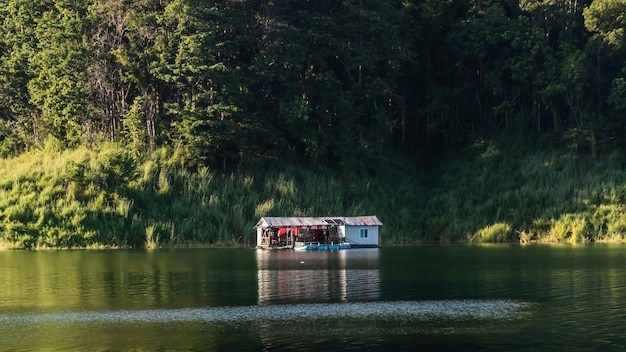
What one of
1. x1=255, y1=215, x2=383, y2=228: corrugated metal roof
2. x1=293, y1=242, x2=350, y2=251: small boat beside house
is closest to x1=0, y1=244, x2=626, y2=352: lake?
x1=255, y1=215, x2=383, y2=228: corrugated metal roof

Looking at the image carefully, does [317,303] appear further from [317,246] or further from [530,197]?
[530,197]

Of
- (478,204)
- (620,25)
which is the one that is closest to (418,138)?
(478,204)

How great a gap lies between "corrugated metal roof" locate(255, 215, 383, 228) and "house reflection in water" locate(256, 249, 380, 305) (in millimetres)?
4254

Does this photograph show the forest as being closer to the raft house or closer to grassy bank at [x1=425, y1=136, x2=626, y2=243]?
grassy bank at [x1=425, y1=136, x2=626, y2=243]

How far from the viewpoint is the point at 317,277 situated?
175ft

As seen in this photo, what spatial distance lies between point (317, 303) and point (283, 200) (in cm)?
4502

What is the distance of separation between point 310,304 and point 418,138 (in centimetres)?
6520

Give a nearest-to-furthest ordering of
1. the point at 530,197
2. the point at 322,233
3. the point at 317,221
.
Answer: the point at 317,221
the point at 322,233
the point at 530,197

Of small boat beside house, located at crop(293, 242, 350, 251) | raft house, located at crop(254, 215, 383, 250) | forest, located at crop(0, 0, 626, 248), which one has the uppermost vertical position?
forest, located at crop(0, 0, 626, 248)

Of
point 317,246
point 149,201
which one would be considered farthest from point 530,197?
point 149,201

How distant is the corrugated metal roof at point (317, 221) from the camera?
3086 inches

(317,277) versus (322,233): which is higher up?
(322,233)

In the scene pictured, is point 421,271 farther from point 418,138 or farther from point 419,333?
point 418,138

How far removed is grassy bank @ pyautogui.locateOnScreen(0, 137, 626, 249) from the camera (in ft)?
261
